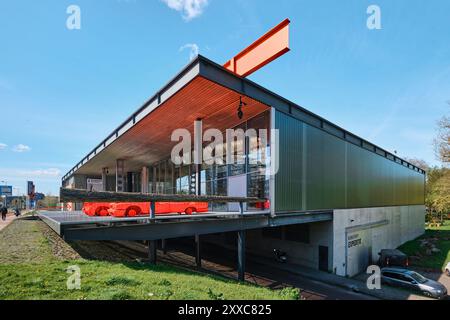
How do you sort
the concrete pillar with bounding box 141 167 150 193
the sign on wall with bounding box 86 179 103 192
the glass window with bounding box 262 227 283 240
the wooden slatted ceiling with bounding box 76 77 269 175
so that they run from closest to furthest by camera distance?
the wooden slatted ceiling with bounding box 76 77 269 175 → the glass window with bounding box 262 227 283 240 → the concrete pillar with bounding box 141 167 150 193 → the sign on wall with bounding box 86 179 103 192

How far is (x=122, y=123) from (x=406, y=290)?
59.1 feet

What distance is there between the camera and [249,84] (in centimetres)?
1209

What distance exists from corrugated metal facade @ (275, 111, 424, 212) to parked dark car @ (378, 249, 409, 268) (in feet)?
11.8

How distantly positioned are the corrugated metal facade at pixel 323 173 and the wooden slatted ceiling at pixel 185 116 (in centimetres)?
248

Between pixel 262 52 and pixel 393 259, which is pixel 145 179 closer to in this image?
pixel 262 52

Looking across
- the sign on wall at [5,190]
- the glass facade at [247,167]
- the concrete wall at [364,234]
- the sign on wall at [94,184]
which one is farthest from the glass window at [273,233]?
the sign on wall at [5,190]

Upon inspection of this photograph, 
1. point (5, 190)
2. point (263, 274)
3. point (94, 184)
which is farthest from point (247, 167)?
point (5, 190)

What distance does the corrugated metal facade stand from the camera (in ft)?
44.9

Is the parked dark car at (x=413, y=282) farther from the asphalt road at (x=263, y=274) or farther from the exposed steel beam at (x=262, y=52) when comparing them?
the exposed steel beam at (x=262, y=52)

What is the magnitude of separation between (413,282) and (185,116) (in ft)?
48.3

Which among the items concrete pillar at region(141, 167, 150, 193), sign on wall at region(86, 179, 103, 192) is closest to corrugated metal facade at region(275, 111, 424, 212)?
concrete pillar at region(141, 167, 150, 193)

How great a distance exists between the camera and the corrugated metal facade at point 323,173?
13672 millimetres

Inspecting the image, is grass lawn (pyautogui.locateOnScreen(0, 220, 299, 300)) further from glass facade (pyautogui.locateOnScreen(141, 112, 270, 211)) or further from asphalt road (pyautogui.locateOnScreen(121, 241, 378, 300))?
glass facade (pyautogui.locateOnScreen(141, 112, 270, 211))
